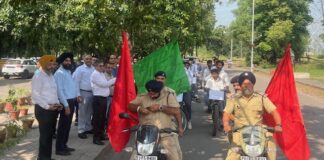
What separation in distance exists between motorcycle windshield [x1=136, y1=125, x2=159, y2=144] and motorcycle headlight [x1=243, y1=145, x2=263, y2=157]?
992mm

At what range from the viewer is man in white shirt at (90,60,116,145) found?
942 centimetres

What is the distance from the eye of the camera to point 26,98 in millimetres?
16312

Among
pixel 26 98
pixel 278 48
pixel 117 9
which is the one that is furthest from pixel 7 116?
pixel 278 48

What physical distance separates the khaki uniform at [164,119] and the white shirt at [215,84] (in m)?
5.97

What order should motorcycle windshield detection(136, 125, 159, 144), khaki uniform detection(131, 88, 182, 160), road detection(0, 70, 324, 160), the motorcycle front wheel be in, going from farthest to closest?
the motorcycle front wheel < road detection(0, 70, 324, 160) < khaki uniform detection(131, 88, 182, 160) < motorcycle windshield detection(136, 125, 159, 144)

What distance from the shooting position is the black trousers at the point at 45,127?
7.14 metres

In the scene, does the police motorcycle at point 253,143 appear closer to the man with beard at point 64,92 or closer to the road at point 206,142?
the road at point 206,142

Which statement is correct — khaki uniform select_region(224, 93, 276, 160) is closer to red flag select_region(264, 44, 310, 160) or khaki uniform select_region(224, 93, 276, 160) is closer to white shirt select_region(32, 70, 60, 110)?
red flag select_region(264, 44, 310, 160)

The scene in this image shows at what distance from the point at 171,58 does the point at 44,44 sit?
51.0 ft

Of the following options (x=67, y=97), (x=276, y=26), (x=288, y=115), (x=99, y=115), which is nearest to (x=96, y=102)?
(x=99, y=115)

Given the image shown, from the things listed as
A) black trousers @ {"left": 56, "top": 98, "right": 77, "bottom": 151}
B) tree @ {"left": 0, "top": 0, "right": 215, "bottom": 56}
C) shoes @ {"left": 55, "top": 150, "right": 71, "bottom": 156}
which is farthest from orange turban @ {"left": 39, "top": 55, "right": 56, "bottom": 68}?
shoes @ {"left": 55, "top": 150, "right": 71, "bottom": 156}

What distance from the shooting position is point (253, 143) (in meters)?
5.35

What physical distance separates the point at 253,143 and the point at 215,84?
21.9 feet

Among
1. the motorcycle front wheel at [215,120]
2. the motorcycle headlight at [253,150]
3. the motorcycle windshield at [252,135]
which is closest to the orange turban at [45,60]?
the motorcycle windshield at [252,135]
